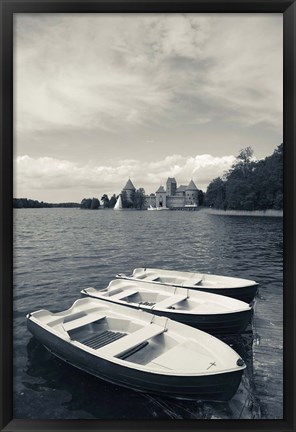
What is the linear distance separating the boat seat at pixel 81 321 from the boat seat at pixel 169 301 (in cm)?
72

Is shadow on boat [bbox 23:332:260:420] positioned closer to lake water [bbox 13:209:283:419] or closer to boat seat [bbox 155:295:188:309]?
lake water [bbox 13:209:283:419]

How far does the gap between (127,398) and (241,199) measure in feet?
42.3

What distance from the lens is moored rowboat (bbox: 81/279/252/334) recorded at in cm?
315

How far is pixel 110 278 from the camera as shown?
23.5 ft

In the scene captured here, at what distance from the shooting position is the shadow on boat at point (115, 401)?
217cm

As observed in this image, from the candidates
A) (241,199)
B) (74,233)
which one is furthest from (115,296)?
(241,199)

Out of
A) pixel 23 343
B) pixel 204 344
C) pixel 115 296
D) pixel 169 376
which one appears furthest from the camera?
pixel 115 296

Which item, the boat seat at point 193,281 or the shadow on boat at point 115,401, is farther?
the boat seat at point 193,281

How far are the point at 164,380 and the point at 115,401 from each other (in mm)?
540

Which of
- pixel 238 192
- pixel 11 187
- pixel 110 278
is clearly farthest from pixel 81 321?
pixel 238 192

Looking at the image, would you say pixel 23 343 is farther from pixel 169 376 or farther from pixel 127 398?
pixel 169 376

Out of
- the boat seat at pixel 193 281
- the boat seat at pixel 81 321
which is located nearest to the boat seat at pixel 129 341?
the boat seat at pixel 81 321

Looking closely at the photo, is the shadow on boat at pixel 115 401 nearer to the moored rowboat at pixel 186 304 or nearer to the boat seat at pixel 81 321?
the boat seat at pixel 81 321
